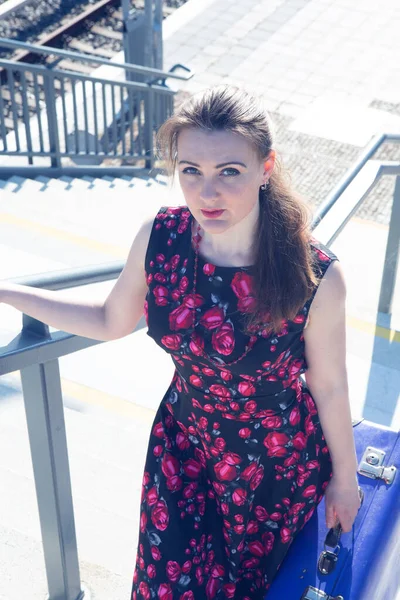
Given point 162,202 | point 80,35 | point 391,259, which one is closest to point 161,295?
point 391,259

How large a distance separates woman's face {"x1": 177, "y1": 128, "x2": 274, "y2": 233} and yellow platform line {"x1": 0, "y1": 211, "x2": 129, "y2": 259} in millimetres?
4046

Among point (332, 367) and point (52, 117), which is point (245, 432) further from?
point (52, 117)

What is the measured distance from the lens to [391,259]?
14.7ft

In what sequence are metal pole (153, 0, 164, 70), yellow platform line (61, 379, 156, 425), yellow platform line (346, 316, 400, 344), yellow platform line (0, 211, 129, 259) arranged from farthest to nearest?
1. metal pole (153, 0, 164, 70)
2. yellow platform line (0, 211, 129, 259)
3. yellow platform line (346, 316, 400, 344)
4. yellow platform line (61, 379, 156, 425)

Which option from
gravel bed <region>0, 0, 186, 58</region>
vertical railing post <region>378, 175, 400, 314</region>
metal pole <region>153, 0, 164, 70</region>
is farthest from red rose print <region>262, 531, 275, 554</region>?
gravel bed <region>0, 0, 186, 58</region>

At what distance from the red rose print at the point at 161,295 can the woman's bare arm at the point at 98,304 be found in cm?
7

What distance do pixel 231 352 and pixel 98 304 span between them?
42 cm

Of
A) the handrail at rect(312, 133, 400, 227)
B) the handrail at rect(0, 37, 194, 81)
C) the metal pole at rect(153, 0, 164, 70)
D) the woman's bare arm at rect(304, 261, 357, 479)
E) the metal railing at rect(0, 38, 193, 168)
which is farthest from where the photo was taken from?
the metal pole at rect(153, 0, 164, 70)

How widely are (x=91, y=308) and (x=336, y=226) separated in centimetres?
95

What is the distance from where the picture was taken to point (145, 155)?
8.34 m

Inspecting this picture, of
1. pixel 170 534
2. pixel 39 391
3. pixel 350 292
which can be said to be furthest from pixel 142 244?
pixel 350 292

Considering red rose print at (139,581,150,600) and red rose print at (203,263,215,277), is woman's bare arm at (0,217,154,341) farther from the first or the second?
red rose print at (139,581,150,600)

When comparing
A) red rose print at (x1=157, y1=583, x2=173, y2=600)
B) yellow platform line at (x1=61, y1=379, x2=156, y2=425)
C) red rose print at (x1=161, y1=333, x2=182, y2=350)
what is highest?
red rose print at (x1=161, y1=333, x2=182, y2=350)

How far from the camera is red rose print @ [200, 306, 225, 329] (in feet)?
5.78
